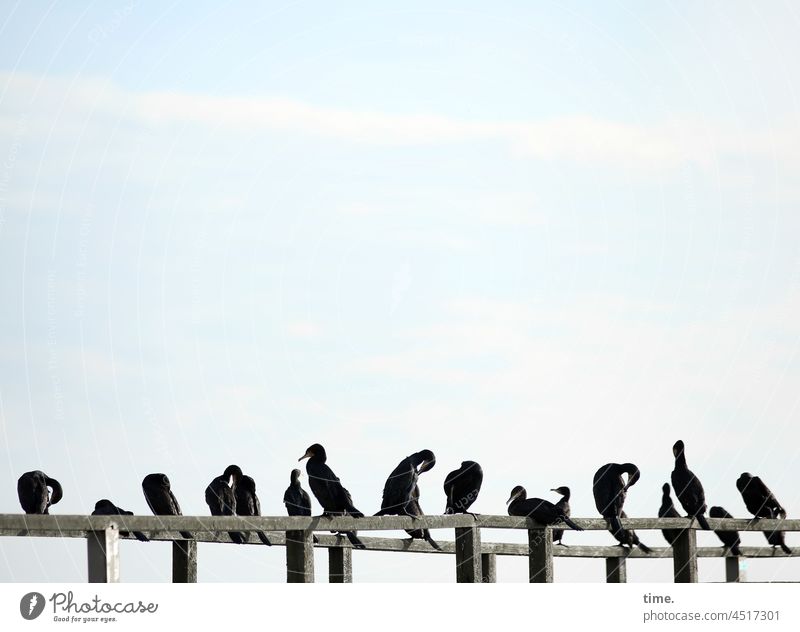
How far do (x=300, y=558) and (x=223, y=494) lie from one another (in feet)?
23.3

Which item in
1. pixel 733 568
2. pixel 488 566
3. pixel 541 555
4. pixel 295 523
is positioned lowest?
pixel 733 568

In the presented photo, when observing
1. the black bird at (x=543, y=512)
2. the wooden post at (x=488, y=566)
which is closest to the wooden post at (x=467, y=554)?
the black bird at (x=543, y=512)

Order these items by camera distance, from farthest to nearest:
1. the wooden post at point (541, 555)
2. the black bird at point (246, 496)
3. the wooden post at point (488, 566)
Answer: the black bird at point (246, 496)
the wooden post at point (488, 566)
the wooden post at point (541, 555)

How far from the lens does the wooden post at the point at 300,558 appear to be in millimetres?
11648

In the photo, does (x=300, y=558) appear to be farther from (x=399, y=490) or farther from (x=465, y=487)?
(x=465, y=487)

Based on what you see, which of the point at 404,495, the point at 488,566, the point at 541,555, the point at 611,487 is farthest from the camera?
the point at 611,487

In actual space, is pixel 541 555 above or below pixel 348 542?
below

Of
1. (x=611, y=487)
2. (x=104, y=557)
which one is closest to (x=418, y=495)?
(x=611, y=487)

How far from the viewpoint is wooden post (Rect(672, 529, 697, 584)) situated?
51.9 ft

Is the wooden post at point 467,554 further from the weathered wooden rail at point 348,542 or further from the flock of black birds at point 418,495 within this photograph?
the flock of black birds at point 418,495

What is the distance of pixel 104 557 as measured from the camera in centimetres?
980

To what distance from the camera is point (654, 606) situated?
1232 centimetres

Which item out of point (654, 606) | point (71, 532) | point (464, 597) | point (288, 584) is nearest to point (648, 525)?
point (654, 606)

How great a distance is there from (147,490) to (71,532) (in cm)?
724
